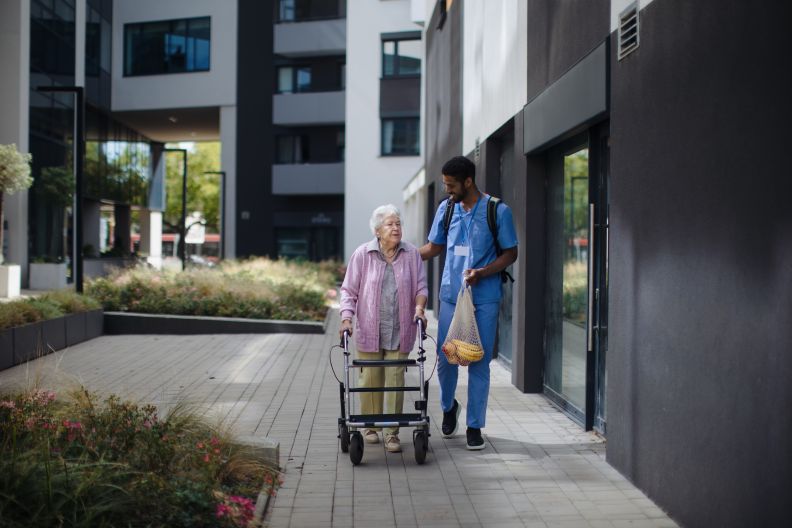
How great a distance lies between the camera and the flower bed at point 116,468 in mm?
4109

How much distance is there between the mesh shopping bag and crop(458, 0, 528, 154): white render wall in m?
3.70

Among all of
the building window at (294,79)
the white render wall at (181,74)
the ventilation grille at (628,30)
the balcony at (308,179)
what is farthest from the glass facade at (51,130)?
the ventilation grille at (628,30)

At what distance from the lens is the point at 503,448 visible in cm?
694

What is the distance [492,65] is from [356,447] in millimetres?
6849

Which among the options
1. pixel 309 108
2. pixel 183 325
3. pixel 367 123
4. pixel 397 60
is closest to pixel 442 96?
pixel 183 325

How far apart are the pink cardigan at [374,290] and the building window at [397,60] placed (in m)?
30.6

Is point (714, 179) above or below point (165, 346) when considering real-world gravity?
above

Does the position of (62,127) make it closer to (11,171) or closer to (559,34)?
(11,171)

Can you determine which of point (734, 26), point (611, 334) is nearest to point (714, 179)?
point (734, 26)

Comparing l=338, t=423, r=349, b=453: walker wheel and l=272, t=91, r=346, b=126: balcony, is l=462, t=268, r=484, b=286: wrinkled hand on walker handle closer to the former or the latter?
l=338, t=423, r=349, b=453: walker wheel

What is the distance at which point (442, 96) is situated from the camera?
18.4m

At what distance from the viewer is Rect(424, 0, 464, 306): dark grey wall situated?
15.7 meters

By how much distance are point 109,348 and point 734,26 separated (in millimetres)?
11669

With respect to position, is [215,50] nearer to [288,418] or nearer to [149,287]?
[149,287]
